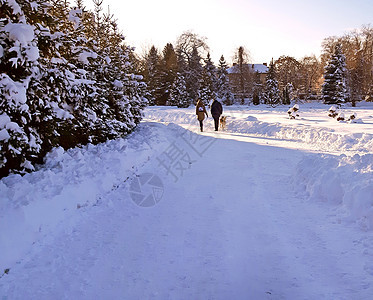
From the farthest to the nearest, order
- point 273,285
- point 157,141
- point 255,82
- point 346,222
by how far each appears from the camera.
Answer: point 255,82 < point 157,141 < point 346,222 < point 273,285

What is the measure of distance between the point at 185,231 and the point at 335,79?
139ft

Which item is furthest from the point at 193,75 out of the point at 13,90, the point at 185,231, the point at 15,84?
the point at 185,231

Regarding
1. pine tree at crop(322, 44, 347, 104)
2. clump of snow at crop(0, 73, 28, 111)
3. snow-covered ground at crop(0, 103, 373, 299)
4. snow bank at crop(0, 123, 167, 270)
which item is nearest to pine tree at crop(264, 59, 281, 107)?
pine tree at crop(322, 44, 347, 104)

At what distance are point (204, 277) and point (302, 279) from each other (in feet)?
3.55

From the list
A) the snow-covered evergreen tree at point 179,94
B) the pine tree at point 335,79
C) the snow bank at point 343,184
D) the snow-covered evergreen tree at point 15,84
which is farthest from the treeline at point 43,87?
the pine tree at point 335,79

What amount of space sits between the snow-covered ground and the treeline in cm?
55

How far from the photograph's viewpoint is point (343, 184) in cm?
504

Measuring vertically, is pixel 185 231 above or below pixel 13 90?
below

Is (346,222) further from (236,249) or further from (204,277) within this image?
(204,277)

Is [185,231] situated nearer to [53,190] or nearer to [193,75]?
[53,190]

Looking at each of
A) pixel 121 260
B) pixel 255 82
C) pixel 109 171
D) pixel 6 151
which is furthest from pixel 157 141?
pixel 255 82

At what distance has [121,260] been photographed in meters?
3.52

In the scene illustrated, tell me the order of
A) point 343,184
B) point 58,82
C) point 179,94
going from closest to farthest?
point 343,184 → point 58,82 → point 179,94

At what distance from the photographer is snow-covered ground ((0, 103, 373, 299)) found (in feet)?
9.89
